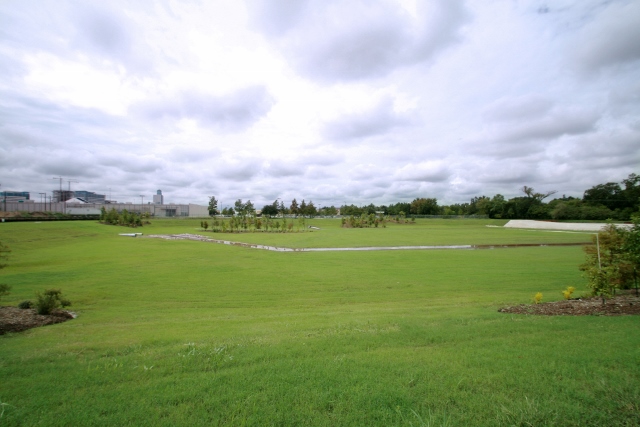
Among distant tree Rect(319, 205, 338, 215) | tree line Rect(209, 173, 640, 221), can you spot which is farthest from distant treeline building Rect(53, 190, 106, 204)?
distant tree Rect(319, 205, 338, 215)

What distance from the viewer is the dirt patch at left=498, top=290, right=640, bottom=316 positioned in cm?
787

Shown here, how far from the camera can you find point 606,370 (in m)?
→ 4.09

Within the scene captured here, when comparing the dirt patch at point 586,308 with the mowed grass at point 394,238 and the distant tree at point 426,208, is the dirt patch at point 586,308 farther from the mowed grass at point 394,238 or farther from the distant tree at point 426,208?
the distant tree at point 426,208

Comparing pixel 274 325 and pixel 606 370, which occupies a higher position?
pixel 606 370

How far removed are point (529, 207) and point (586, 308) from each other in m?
113

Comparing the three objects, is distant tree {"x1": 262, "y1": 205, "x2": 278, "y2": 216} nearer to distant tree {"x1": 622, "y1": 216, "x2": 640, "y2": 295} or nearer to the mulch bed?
the mulch bed

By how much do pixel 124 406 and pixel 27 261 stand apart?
2648cm

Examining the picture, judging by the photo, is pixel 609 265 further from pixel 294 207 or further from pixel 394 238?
pixel 294 207

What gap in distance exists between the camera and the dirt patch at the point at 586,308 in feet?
25.8

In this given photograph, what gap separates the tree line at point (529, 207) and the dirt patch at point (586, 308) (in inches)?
2029

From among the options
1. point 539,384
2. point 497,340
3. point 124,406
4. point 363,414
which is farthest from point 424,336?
point 124,406

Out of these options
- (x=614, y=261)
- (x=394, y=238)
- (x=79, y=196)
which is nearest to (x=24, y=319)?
(x=614, y=261)

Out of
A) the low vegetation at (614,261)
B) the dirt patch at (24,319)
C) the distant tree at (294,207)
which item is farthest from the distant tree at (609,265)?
the distant tree at (294,207)

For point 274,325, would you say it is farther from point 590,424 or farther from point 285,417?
point 590,424
